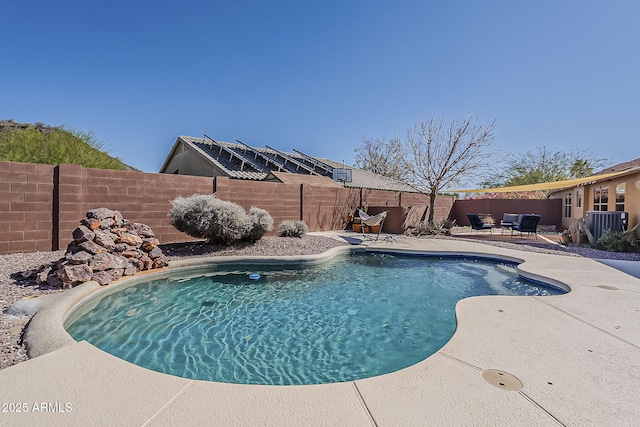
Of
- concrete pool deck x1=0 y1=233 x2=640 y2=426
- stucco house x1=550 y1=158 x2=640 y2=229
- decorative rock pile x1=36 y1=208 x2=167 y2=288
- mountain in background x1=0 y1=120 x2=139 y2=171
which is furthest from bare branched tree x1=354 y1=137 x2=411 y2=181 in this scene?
concrete pool deck x1=0 y1=233 x2=640 y2=426

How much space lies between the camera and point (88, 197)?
6719 millimetres

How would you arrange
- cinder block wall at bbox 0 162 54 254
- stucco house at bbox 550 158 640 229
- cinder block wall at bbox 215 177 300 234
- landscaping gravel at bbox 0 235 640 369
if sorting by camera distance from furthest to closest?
cinder block wall at bbox 215 177 300 234
stucco house at bbox 550 158 640 229
cinder block wall at bbox 0 162 54 254
landscaping gravel at bbox 0 235 640 369

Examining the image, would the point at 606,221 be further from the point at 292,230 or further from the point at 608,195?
the point at 292,230

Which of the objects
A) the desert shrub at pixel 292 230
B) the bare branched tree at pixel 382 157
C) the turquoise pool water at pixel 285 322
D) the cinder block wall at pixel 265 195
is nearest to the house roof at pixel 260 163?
the cinder block wall at pixel 265 195

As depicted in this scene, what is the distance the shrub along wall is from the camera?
577 cm

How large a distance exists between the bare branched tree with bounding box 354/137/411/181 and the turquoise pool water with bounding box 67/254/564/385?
22900mm

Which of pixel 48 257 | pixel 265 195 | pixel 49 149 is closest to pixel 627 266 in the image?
pixel 265 195

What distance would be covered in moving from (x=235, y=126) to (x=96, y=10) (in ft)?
47.1

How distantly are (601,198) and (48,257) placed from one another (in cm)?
1725

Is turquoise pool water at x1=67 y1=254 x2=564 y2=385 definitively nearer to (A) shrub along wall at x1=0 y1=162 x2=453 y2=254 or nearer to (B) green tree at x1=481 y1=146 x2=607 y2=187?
(A) shrub along wall at x1=0 y1=162 x2=453 y2=254

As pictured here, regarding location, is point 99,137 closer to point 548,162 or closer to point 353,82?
point 353,82

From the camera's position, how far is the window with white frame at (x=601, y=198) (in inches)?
436

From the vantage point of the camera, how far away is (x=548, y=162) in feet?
78.8

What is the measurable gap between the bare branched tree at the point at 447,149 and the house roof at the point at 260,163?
425 centimetres
